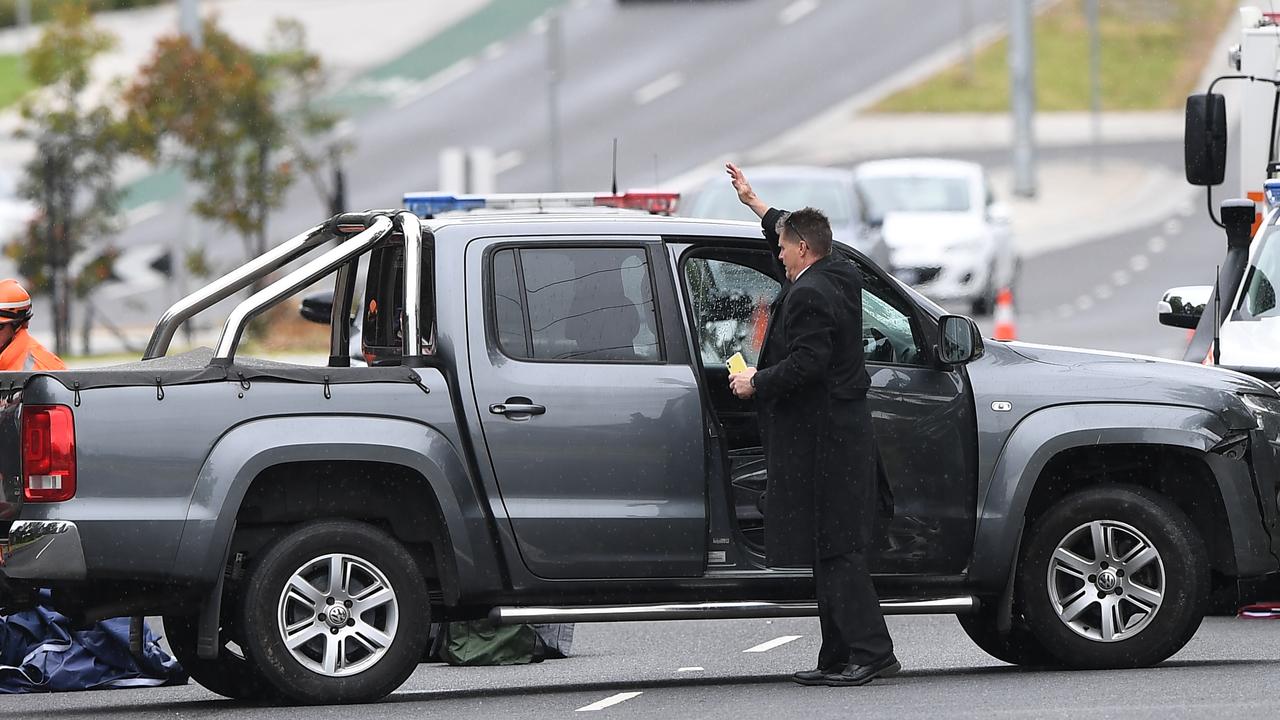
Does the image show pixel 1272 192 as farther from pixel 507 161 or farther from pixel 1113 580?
pixel 507 161

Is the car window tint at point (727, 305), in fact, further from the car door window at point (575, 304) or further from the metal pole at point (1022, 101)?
the metal pole at point (1022, 101)

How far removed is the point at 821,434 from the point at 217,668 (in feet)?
8.34

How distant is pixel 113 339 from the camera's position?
1136 inches

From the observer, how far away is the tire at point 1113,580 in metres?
9.57

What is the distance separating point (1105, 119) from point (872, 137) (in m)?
5.93

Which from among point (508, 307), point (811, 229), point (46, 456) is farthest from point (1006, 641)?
point (46, 456)

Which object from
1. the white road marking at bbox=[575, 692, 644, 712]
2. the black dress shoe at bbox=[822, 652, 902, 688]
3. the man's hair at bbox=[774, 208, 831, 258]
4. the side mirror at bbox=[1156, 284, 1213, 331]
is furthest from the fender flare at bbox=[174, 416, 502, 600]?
the side mirror at bbox=[1156, 284, 1213, 331]

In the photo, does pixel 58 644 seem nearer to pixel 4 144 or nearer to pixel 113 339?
pixel 113 339

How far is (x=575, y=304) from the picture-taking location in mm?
9320

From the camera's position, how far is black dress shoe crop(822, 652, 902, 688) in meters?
9.23

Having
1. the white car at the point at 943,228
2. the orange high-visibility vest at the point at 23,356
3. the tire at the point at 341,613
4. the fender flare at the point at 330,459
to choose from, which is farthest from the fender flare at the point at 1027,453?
the white car at the point at 943,228

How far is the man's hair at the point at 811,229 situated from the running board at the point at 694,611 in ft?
4.39

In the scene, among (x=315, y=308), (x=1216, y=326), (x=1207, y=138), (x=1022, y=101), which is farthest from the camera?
(x=1022, y=101)

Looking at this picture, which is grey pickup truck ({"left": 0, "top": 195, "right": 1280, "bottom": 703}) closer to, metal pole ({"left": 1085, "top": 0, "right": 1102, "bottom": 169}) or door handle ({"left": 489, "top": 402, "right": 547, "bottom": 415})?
door handle ({"left": 489, "top": 402, "right": 547, "bottom": 415})
